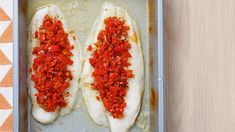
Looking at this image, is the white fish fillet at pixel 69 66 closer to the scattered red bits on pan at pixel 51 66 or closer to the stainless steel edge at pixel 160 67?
the scattered red bits on pan at pixel 51 66

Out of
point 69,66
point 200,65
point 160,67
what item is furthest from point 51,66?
point 200,65

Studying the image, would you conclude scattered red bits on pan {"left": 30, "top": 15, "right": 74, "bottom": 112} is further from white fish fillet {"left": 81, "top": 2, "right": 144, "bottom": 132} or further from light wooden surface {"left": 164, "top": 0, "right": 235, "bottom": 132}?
light wooden surface {"left": 164, "top": 0, "right": 235, "bottom": 132}

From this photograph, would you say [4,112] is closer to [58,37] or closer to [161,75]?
[58,37]

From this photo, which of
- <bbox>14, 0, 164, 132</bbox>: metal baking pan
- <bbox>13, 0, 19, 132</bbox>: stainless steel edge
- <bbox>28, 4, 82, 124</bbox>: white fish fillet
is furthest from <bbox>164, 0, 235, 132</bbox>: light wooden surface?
<bbox>13, 0, 19, 132</bbox>: stainless steel edge

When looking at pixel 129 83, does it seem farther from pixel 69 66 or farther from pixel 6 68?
pixel 6 68

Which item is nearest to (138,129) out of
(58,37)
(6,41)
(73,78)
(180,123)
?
(180,123)

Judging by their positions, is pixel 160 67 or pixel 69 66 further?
pixel 69 66
